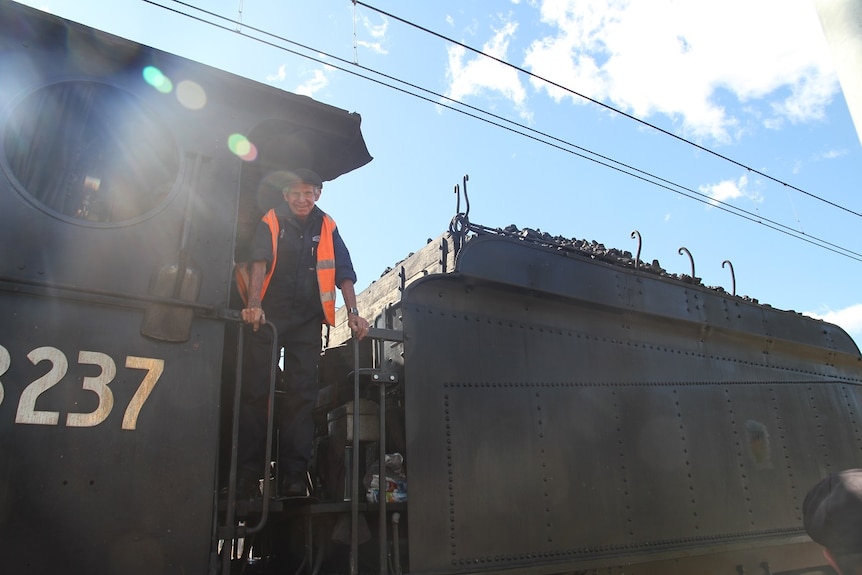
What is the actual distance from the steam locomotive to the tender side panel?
0.02 meters

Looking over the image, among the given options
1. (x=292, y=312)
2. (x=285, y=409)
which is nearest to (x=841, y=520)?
(x=285, y=409)

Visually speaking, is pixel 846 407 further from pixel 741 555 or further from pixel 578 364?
pixel 578 364

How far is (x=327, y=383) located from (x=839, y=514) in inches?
101

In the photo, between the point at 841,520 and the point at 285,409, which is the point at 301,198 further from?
the point at 841,520

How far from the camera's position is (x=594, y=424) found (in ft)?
12.5

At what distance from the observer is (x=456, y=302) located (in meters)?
3.56

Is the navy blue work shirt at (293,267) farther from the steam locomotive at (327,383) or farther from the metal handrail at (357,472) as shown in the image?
the metal handrail at (357,472)

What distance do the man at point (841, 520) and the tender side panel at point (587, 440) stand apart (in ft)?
5.63

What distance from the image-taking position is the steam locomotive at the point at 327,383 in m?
2.27

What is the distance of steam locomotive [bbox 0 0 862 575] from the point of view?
227 centimetres

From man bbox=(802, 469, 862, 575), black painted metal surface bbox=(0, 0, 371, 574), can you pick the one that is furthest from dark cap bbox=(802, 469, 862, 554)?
black painted metal surface bbox=(0, 0, 371, 574)

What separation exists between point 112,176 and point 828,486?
2.85m

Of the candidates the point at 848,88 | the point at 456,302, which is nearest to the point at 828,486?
the point at 456,302

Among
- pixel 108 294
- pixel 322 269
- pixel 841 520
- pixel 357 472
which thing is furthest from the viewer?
pixel 322 269
